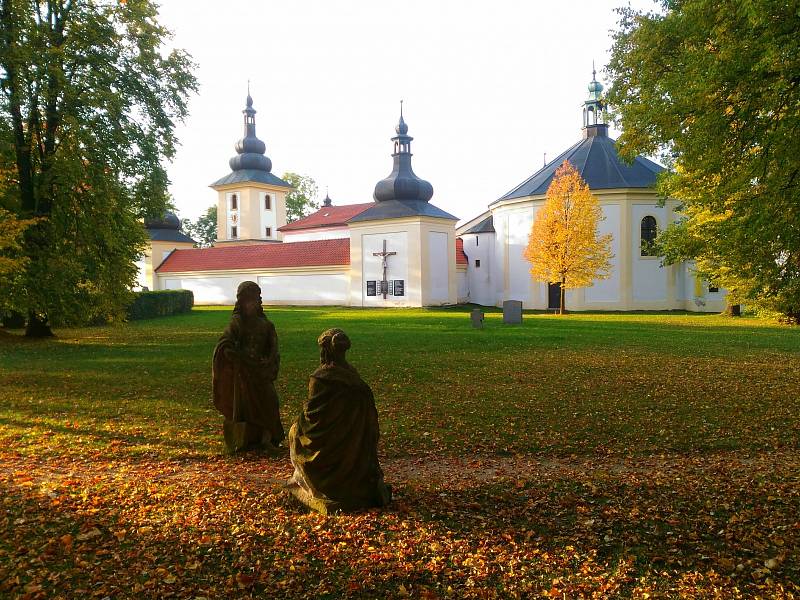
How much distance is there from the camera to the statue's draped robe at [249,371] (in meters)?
7.24

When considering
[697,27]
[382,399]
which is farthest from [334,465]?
[697,27]

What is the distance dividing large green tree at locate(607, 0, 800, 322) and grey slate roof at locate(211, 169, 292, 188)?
53.8 m

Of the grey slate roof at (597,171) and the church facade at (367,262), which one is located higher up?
the grey slate roof at (597,171)

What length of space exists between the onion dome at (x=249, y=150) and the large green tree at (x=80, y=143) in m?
42.9

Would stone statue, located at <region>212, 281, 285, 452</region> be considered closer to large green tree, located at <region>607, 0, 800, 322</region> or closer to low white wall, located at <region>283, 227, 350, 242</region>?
large green tree, located at <region>607, 0, 800, 322</region>

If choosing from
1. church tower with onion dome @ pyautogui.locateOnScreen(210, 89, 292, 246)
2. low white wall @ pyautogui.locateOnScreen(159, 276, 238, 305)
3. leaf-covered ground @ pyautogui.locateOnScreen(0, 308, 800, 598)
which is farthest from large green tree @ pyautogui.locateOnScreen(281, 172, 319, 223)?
leaf-covered ground @ pyautogui.locateOnScreen(0, 308, 800, 598)

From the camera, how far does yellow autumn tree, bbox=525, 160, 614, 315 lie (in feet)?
111

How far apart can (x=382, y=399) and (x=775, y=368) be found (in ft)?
30.3

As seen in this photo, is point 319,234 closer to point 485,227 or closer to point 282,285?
point 282,285

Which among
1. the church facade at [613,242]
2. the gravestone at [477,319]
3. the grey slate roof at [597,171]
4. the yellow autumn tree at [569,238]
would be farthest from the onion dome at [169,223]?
the gravestone at [477,319]

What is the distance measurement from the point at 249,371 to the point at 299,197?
75.9 meters

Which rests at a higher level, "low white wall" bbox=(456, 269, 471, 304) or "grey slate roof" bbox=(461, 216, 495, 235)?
"grey slate roof" bbox=(461, 216, 495, 235)

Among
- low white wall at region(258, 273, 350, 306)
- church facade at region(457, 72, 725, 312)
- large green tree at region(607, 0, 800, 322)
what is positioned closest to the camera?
large green tree at region(607, 0, 800, 322)

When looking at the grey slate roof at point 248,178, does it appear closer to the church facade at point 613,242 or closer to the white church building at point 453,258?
the white church building at point 453,258
